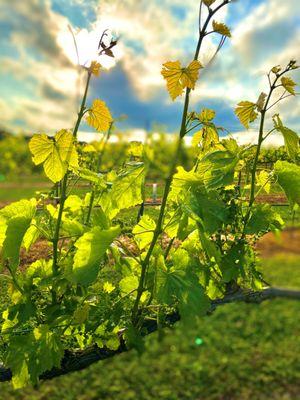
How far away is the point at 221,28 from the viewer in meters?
Answer: 1.40

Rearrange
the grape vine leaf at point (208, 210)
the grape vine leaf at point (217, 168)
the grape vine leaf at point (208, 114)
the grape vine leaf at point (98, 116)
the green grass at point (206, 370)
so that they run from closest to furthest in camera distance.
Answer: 1. the grape vine leaf at point (208, 210)
2. the grape vine leaf at point (217, 168)
3. the grape vine leaf at point (98, 116)
4. the grape vine leaf at point (208, 114)
5. the green grass at point (206, 370)

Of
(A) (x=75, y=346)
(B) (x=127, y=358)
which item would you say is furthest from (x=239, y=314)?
(A) (x=75, y=346)

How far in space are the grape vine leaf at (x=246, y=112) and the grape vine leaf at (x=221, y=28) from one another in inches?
12.9

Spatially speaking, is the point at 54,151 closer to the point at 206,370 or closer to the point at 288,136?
the point at 288,136

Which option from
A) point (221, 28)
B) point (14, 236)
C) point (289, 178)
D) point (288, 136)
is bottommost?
point (14, 236)

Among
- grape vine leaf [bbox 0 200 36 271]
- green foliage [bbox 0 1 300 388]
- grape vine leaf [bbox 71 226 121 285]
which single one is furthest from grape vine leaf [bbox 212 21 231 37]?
grape vine leaf [bbox 0 200 36 271]

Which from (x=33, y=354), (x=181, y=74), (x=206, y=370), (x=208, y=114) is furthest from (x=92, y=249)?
(x=206, y=370)

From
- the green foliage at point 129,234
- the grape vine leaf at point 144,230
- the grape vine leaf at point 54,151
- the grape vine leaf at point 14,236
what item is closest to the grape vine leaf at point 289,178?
the green foliage at point 129,234

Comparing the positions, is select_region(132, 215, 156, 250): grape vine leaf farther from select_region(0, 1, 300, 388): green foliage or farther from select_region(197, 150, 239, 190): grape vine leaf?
select_region(197, 150, 239, 190): grape vine leaf

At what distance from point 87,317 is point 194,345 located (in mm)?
4071

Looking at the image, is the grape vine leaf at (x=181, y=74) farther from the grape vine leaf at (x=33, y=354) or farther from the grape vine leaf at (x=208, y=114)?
the grape vine leaf at (x=33, y=354)

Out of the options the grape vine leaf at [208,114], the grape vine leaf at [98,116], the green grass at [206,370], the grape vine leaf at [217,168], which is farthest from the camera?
Result: the green grass at [206,370]

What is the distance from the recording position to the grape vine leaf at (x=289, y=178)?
1.67 m

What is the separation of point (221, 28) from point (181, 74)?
0.21 meters
